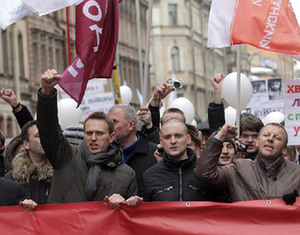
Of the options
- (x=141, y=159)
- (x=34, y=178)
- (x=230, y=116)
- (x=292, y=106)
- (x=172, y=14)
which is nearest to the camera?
(x=34, y=178)

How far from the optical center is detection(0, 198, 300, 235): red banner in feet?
23.5

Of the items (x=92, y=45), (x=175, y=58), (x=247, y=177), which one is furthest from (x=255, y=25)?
(x=175, y=58)

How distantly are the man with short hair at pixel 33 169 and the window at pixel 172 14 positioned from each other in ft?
245

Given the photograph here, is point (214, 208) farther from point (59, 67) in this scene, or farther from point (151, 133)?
point (59, 67)

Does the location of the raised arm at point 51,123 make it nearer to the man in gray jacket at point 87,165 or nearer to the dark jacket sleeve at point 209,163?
the man in gray jacket at point 87,165

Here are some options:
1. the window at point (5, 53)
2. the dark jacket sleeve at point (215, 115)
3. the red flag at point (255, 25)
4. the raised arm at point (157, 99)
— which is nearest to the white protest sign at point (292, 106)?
the red flag at point (255, 25)

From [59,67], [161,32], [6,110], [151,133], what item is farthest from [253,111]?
[161,32]

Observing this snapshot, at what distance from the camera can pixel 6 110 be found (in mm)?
38000

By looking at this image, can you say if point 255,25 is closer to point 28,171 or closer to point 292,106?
point 292,106

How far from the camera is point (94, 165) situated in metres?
7.24

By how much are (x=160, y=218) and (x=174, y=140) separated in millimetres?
612

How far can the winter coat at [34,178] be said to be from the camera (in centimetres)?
795

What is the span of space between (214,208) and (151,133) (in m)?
2.40

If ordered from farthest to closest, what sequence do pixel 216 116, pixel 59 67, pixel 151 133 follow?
pixel 59 67 → pixel 151 133 → pixel 216 116
